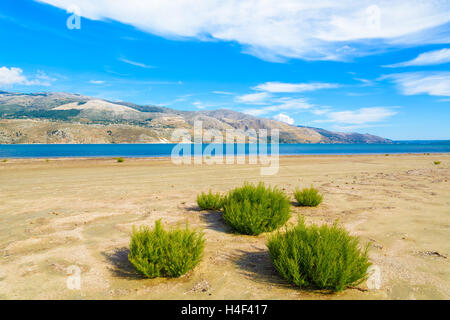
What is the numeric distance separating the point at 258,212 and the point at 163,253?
2.99 metres

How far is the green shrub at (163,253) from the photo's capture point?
4527 millimetres

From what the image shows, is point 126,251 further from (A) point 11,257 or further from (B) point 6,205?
(B) point 6,205

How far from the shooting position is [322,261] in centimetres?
416

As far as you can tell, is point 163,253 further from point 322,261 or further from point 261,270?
point 322,261

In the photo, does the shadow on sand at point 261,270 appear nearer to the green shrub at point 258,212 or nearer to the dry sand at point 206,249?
the dry sand at point 206,249

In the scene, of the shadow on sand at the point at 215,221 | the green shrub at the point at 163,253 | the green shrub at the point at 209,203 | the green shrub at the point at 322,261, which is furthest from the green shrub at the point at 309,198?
the green shrub at the point at 163,253

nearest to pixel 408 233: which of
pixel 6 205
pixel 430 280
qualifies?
pixel 430 280

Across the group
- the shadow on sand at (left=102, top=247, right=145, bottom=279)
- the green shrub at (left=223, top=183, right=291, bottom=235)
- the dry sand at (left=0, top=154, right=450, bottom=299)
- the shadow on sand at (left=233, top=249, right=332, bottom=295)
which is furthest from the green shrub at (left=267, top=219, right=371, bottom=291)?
the shadow on sand at (left=102, top=247, right=145, bottom=279)

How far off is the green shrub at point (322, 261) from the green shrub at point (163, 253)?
1.52m

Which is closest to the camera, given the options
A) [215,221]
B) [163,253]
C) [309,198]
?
[163,253]

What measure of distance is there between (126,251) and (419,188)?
A: 13571 millimetres

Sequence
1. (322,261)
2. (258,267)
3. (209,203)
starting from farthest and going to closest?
(209,203), (258,267), (322,261)

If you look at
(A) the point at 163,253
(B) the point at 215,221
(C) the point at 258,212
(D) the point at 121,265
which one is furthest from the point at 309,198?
(D) the point at 121,265

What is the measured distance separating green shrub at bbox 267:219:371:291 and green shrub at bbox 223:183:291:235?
206cm
